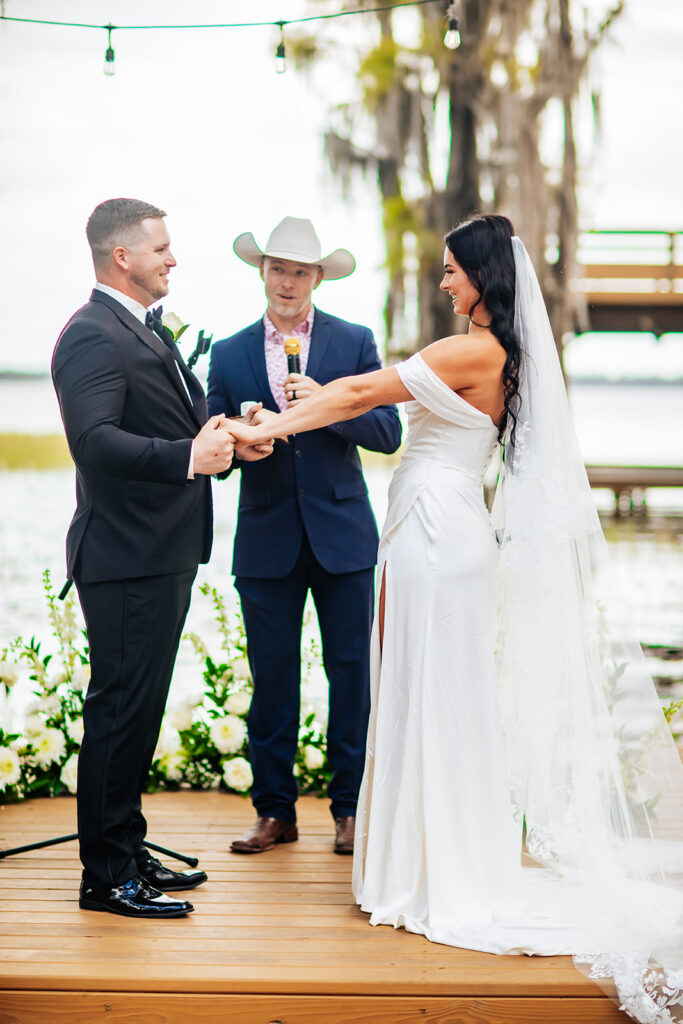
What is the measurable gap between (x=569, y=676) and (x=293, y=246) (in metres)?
1.52

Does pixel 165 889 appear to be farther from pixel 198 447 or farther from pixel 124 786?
pixel 198 447

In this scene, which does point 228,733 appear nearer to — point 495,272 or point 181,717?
point 181,717

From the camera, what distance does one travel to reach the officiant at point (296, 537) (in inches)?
131

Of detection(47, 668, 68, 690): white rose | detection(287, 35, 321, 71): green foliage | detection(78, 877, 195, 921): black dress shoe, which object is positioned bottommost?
detection(78, 877, 195, 921): black dress shoe

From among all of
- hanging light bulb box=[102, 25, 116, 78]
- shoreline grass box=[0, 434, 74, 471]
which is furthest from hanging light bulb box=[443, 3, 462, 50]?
shoreline grass box=[0, 434, 74, 471]

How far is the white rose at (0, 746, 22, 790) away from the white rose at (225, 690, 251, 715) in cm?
80

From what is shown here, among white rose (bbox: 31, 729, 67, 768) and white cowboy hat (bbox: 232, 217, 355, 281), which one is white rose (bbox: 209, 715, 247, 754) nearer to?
white rose (bbox: 31, 729, 67, 768)

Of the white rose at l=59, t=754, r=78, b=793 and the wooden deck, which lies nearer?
the wooden deck

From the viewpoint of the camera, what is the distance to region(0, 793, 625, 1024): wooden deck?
238 cm

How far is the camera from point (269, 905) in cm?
286

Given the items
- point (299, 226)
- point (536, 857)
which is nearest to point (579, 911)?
point (536, 857)

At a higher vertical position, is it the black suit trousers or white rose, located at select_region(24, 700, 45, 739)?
the black suit trousers

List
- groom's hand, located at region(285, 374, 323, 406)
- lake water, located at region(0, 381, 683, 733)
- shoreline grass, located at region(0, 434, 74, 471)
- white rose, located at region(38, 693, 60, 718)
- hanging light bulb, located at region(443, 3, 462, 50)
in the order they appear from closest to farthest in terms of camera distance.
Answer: groom's hand, located at region(285, 374, 323, 406), hanging light bulb, located at region(443, 3, 462, 50), white rose, located at region(38, 693, 60, 718), lake water, located at region(0, 381, 683, 733), shoreline grass, located at region(0, 434, 74, 471)

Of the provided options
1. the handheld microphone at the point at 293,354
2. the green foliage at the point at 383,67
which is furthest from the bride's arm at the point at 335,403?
the green foliage at the point at 383,67
